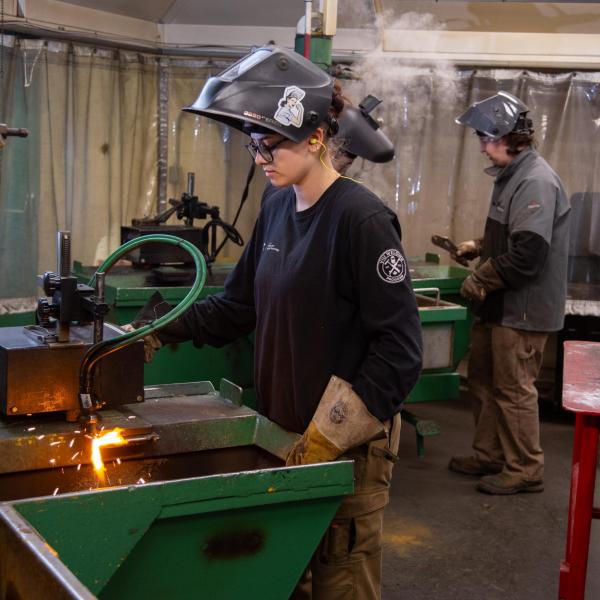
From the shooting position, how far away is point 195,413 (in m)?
2.31

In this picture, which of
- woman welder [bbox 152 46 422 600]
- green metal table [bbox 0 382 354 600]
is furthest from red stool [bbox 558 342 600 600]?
green metal table [bbox 0 382 354 600]

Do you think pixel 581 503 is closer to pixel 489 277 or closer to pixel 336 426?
pixel 336 426

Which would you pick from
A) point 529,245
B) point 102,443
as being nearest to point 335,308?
point 102,443

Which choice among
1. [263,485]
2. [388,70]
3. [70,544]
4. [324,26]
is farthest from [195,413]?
[388,70]

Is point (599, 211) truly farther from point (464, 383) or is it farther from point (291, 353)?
point (291, 353)

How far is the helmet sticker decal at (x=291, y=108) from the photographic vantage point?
2080 mm

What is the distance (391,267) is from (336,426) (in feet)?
1.21

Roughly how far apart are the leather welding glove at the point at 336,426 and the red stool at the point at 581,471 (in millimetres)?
824

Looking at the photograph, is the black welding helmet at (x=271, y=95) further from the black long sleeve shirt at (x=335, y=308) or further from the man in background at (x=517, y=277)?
the man in background at (x=517, y=277)

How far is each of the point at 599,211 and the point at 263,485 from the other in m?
4.29

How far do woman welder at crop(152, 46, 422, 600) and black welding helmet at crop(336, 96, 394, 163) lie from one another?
1.80 meters

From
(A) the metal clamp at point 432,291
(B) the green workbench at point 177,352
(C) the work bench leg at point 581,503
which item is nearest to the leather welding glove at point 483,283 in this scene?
(A) the metal clamp at point 432,291

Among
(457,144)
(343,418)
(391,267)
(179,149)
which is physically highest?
(457,144)

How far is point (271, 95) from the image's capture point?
81.7 inches
